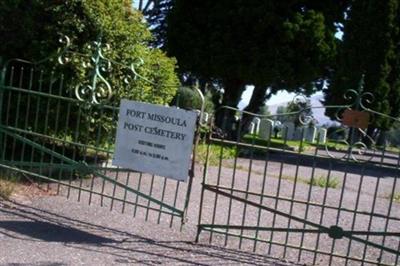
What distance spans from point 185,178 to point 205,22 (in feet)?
53.2

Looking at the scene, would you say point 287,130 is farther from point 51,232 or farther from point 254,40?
point 254,40

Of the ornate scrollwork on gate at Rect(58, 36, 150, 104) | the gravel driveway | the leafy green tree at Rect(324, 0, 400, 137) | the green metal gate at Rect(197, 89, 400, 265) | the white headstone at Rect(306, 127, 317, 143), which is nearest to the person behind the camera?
the gravel driveway

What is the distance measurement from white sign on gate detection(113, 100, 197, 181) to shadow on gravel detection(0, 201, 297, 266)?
74 centimetres

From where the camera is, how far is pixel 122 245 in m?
5.71

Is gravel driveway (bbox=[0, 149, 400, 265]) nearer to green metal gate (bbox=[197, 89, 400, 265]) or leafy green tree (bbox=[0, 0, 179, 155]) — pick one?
green metal gate (bbox=[197, 89, 400, 265])

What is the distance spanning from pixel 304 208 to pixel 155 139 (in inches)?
138

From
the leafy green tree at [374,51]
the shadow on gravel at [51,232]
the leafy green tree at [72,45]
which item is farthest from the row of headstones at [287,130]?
the leafy green tree at [374,51]

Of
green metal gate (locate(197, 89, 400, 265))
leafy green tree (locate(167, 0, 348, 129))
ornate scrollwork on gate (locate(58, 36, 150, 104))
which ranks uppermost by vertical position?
leafy green tree (locate(167, 0, 348, 129))

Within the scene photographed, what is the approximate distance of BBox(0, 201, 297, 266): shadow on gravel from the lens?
541 cm

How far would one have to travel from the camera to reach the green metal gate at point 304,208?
5645 mm

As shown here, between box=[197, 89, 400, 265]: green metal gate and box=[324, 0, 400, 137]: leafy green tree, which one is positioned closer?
box=[197, 89, 400, 265]: green metal gate

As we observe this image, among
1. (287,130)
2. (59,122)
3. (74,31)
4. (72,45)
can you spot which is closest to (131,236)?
(287,130)

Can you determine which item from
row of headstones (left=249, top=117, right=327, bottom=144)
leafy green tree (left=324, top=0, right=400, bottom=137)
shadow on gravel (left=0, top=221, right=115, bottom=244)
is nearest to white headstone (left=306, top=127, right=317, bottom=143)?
row of headstones (left=249, top=117, right=327, bottom=144)

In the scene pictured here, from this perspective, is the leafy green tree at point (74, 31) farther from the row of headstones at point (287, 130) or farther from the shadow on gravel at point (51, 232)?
the shadow on gravel at point (51, 232)
